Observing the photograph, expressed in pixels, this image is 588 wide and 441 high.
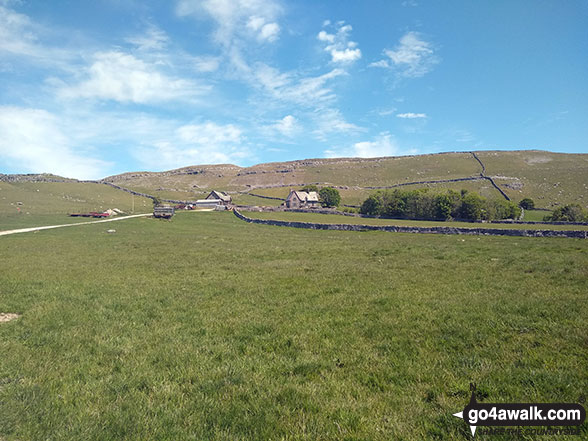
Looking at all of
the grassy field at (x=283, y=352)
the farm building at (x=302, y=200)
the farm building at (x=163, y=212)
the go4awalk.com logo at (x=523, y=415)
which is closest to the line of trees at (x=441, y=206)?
the farm building at (x=302, y=200)

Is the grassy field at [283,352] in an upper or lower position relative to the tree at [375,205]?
lower

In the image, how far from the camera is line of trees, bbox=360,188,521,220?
81875 mm

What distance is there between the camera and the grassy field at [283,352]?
538 cm

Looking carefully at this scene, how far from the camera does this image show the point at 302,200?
11488 centimetres

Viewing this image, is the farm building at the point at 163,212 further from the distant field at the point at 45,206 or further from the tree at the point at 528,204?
the tree at the point at 528,204

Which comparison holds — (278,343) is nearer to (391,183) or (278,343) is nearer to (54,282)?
(54,282)

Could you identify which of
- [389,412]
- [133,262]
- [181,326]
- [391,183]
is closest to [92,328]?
[181,326]

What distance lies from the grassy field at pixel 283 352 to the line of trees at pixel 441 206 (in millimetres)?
71962

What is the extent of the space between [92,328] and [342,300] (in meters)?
8.46

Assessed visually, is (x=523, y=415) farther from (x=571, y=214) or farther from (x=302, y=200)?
(x=302, y=200)

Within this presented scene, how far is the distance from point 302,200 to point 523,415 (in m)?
110

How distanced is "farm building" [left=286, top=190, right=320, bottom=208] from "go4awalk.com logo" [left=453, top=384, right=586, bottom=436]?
357ft

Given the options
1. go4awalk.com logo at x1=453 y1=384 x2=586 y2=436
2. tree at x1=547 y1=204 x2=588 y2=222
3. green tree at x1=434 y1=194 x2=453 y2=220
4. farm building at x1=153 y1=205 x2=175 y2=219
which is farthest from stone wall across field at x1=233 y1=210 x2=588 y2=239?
tree at x1=547 y1=204 x2=588 y2=222

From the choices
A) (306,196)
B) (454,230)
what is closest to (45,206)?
(306,196)
